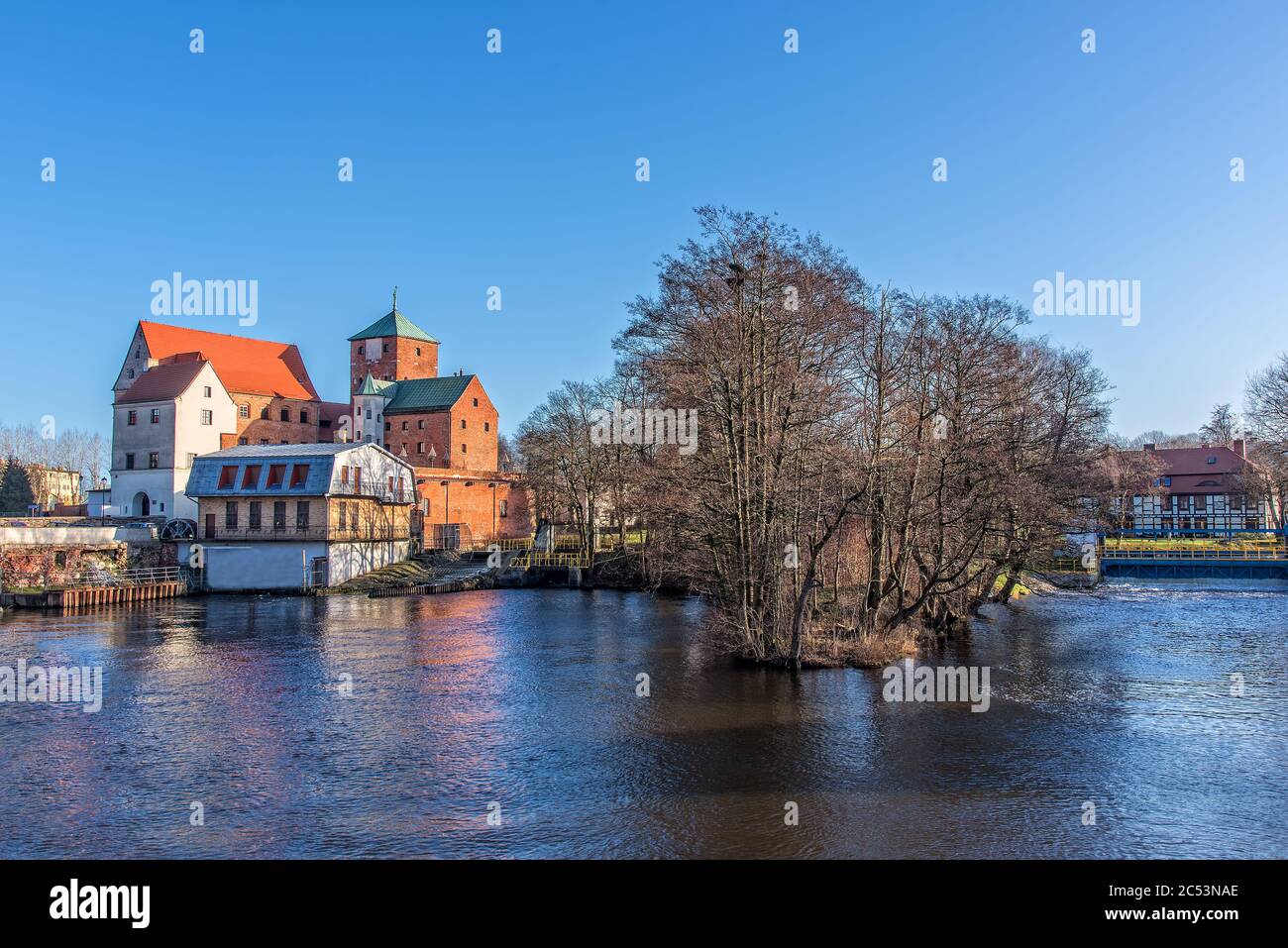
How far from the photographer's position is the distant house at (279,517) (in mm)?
47938

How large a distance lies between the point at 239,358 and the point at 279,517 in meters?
32.4

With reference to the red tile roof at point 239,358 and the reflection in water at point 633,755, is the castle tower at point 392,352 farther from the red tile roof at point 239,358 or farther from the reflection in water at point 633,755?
the reflection in water at point 633,755

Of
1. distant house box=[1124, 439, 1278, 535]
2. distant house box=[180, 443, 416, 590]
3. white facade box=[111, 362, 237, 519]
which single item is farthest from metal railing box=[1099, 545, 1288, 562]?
white facade box=[111, 362, 237, 519]

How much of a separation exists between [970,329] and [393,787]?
23301mm

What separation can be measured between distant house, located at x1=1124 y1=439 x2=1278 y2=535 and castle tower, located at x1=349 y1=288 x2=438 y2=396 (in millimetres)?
66485


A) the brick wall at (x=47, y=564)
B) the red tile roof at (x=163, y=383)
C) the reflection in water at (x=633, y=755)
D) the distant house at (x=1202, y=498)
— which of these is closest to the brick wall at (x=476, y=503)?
the red tile roof at (x=163, y=383)

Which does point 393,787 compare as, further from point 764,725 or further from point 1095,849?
point 1095,849

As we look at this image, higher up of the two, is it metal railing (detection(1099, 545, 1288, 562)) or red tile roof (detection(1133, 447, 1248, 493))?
red tile roof (detection(1133, 447, 1248, 493))

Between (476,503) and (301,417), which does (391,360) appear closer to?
(301,417)

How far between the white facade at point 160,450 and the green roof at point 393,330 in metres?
26.8

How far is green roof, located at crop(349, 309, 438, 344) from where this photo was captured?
8994 centimetres

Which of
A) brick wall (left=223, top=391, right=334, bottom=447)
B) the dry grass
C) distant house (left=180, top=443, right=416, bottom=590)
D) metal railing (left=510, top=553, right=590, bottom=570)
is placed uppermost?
brick wall (left=223, top=391, right=334, bottom=447)

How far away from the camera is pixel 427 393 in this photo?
79812 millimetres

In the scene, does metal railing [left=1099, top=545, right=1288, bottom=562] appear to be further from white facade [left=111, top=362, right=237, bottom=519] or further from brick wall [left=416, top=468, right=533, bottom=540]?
white facade [left=111, top=362, right=237, bottom=519]
